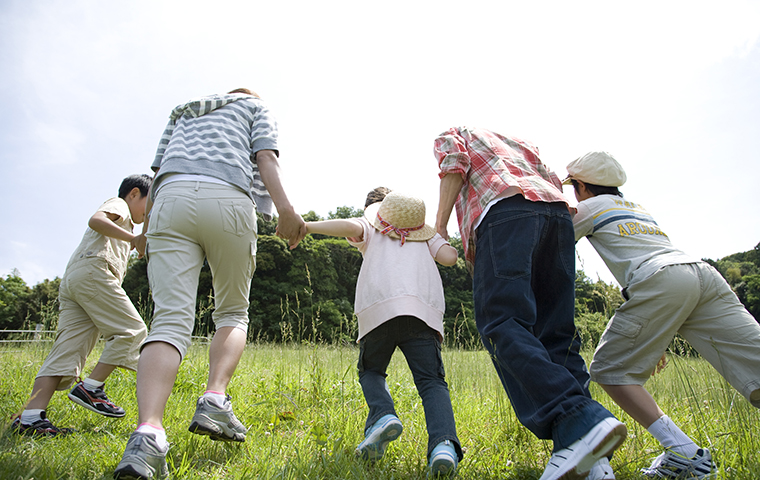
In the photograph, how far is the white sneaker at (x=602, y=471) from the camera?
4.65 feet

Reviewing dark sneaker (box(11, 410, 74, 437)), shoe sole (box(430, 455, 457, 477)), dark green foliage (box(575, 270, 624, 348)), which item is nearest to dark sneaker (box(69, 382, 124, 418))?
dark sneaker (box(11, 410, 74, 437))

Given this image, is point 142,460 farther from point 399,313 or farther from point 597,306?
point 597,306

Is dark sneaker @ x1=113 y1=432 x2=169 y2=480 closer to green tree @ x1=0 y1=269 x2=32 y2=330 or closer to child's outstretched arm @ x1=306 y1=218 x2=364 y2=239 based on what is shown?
child's outstretched arm @ x1=306 y1=218 x2=364 y2=239

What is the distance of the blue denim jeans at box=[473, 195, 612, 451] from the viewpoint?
1.47 m

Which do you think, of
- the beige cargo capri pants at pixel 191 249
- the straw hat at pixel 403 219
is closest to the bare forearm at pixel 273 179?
the beige cargo capri pants at pixel 191 249

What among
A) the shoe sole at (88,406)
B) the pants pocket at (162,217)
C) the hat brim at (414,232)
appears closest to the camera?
the pants pocket at (162,217)

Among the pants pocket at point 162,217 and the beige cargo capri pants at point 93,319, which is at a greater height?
the pants pocket at point 162,217

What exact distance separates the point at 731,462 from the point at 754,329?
636 millimetres

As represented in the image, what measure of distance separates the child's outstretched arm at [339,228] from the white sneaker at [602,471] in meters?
1.63

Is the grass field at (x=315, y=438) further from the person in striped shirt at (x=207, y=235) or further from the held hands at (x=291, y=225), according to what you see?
the held hands at (x=291, y=225)

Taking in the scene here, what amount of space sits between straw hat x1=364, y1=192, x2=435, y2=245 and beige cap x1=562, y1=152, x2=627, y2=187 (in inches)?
39.9

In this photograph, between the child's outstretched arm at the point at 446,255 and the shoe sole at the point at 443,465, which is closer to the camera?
the shoe sole at the point at 443,465

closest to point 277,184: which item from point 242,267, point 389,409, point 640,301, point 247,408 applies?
point 242,267

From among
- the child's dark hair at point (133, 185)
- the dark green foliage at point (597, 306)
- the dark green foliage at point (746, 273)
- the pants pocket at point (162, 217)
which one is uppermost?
the child's dark hair at point (133, 185)
